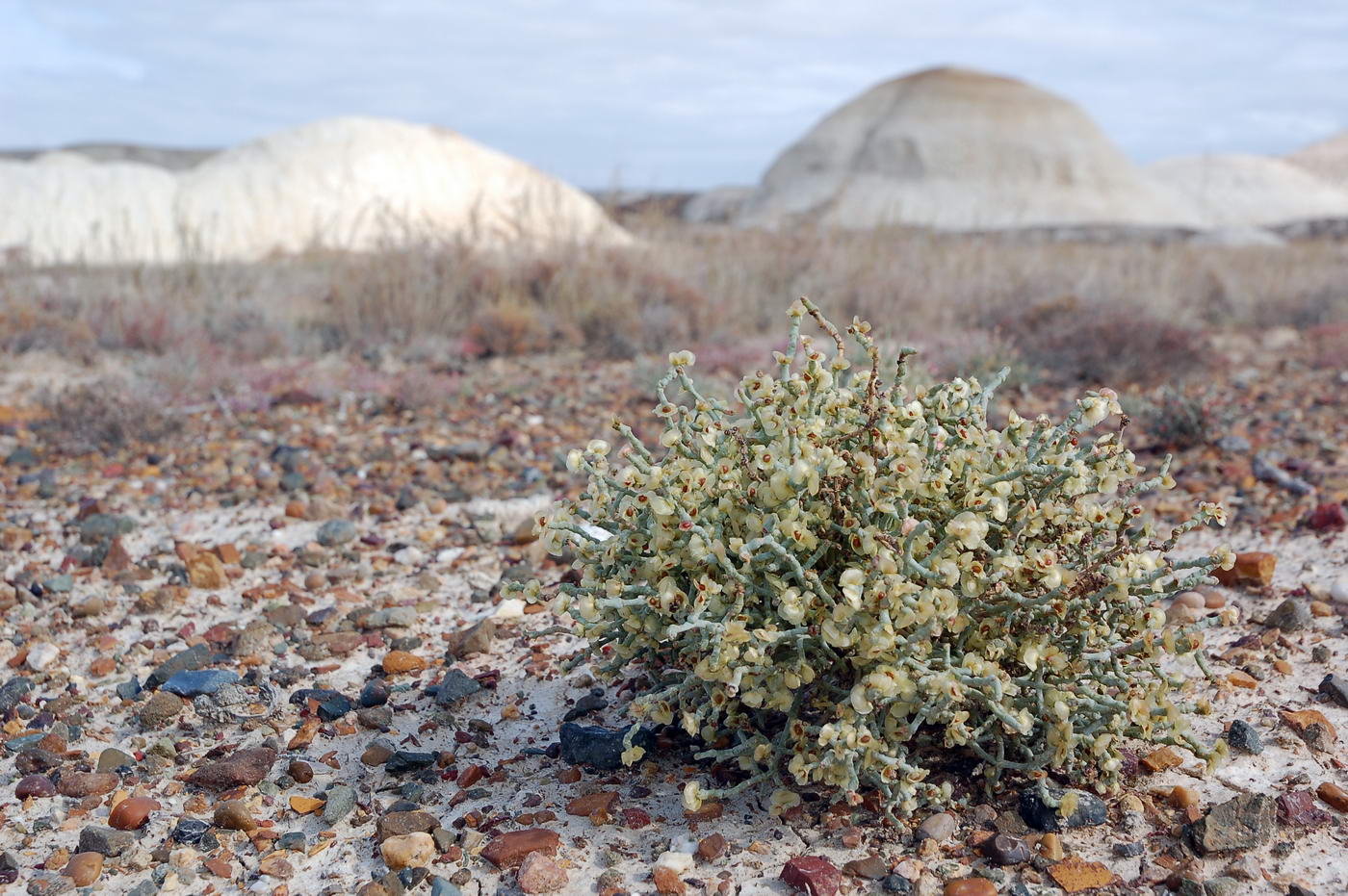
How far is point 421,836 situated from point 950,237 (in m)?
11.5

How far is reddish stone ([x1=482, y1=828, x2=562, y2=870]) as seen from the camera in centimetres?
215

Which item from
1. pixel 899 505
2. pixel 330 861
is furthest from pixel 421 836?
pixel 899 505

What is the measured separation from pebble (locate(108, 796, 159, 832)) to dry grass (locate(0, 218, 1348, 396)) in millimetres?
4947

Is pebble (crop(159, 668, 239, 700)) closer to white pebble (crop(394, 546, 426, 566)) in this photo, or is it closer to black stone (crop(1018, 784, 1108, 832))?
white pebble (crop(394, 546, 426, 566))

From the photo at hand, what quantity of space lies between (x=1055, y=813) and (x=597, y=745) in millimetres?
1024

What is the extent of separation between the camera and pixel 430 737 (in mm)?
2713

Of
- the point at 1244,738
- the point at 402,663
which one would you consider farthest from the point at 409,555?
the point at 1244,738

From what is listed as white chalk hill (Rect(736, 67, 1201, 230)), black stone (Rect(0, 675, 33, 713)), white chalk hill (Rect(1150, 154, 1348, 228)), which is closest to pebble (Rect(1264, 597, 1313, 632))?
black stone (Rect(0, 675, 33, 713))

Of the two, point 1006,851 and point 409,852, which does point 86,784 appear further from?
point 1006,851

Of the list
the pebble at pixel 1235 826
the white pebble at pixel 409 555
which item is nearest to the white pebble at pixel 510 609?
the white pebble at pixel 409 555

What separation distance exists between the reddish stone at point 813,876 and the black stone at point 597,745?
558 mm

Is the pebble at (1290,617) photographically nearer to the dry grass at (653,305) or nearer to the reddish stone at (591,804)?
the reddish stone at (591,804)

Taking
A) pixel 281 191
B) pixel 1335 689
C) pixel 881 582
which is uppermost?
pixel 281 191

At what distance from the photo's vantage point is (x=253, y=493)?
15.4 ft
